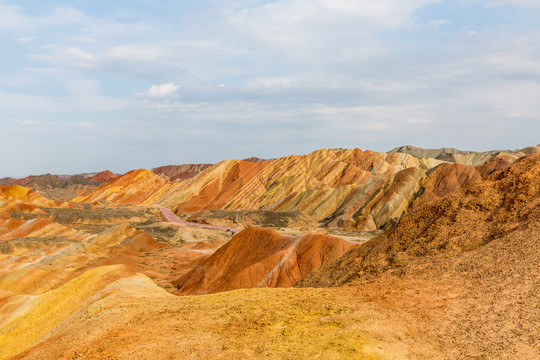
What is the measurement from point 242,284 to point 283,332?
19848 mm

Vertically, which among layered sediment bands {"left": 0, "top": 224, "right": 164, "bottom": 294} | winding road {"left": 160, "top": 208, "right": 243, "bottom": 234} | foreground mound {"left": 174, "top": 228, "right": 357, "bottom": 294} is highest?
foreground mound {"left": 174, "top": 228, "right": 357, "bottom": 294}

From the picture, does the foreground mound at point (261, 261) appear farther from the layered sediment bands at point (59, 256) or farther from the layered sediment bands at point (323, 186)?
the layered sediment bands at point (323, 186)

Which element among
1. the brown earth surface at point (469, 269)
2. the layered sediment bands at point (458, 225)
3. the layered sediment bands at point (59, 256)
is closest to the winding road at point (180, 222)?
the layered sediment bands at point (59, 256)

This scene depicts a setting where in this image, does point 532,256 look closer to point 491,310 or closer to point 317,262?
point 491,310

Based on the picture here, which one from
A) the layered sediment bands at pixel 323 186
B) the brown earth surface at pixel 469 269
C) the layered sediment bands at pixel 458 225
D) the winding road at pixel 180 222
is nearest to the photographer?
the brown earth surface at pixel 469 269

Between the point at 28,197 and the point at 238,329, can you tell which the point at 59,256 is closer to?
the point at 238,329

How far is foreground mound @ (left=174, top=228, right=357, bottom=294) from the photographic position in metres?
30.7

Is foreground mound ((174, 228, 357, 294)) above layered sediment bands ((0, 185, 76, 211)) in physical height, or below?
below

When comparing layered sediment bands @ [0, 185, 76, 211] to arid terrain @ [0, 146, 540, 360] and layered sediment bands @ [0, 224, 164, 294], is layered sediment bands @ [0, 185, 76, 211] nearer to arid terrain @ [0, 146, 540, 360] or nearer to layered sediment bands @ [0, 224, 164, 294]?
layered sediment bands @ [0, 224, 164, 294]

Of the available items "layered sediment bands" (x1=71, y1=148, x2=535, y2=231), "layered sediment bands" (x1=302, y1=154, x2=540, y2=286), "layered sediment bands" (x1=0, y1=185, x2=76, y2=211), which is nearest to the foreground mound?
"layered sediment bands" (x1=302, y1=154, x2=540, y2=286)

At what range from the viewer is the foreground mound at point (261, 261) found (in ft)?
101

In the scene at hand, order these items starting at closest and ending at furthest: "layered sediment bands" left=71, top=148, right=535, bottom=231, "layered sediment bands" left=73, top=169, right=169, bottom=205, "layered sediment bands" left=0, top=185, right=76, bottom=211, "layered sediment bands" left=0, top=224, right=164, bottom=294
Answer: "layered sediment bands" left=0, top=224, right=164, bottom=294, "layered sediment bands" left=71, top=148, right=535, bottom=231, "layered sediment bands" left=0, top=185, right=76, bottom=211, "layered sediment bands" left=73, top=169, right=169, bottom=205

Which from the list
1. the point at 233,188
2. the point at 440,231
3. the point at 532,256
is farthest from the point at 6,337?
the point at 233,188

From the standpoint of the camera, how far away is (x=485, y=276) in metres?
13.0
